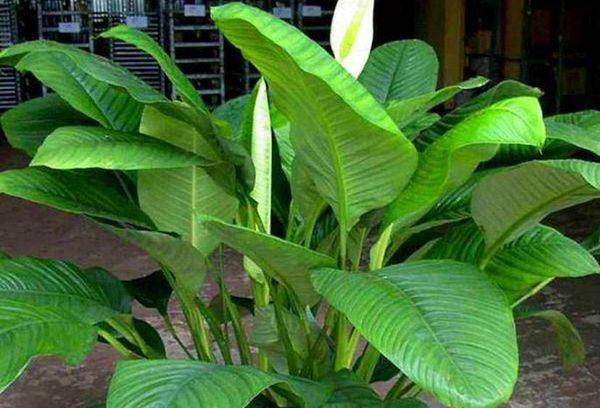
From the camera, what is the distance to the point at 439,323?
930mm

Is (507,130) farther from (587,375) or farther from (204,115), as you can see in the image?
(587,375)

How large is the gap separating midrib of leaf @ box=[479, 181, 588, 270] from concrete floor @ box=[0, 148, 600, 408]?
1264mm

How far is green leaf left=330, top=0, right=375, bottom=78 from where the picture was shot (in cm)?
116

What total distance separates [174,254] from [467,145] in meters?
0.47

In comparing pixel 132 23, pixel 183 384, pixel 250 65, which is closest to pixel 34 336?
pixel 183 384

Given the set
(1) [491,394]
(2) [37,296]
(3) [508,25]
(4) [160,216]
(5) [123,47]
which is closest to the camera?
A: (1) [491,394]

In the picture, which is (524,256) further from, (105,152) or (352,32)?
(105,152)

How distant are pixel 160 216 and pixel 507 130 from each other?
59 centimetres

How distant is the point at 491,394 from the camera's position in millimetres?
826

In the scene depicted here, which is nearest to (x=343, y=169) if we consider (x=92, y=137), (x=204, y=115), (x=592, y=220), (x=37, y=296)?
(x=204, y=115)

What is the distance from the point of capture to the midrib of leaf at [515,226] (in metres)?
1.07

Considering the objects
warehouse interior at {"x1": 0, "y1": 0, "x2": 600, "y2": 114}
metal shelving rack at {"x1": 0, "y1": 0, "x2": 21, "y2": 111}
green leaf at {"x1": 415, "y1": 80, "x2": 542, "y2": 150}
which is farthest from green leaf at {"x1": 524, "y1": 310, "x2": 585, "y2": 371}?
metal shelving rack at {"x1": 0, "y1": 0, "x2": 21, "y2": 111}

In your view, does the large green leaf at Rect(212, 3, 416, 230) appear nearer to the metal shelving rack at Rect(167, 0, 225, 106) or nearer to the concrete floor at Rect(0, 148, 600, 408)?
the concrete floor at Rect(0, 148, 600, 408)

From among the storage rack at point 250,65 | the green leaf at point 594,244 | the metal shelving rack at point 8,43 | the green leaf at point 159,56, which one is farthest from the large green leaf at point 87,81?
the metal shelving rack at point 8,43
